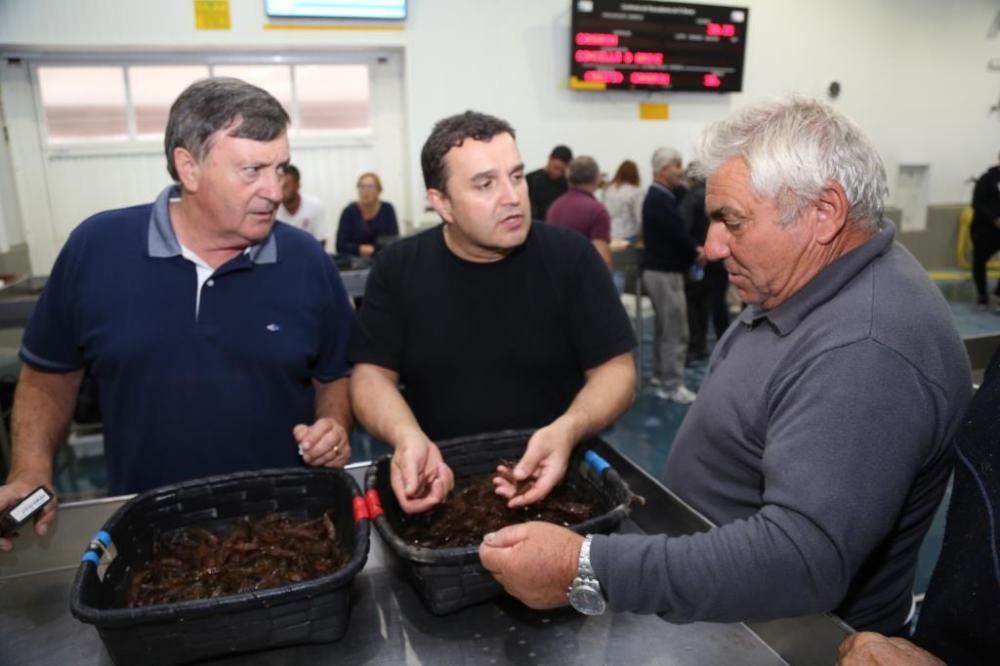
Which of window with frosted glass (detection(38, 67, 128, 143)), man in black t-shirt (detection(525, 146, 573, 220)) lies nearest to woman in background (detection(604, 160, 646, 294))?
man in black t-shirt (detection(525, 146, 573, 220))

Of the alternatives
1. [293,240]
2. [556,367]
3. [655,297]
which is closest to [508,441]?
[556,367]

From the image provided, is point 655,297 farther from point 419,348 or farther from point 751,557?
point 751,557

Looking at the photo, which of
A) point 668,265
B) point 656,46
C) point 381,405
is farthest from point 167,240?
point 656,46

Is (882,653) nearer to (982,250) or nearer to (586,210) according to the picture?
(586,210)

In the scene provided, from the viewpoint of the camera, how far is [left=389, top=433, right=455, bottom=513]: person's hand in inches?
47.9

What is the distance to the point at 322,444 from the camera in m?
1.40

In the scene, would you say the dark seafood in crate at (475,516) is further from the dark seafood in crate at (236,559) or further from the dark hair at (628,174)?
the dark hair at (628,174)

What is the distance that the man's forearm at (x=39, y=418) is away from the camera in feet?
4.68

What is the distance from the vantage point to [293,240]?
5.39 feet

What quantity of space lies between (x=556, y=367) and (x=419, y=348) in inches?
12.8

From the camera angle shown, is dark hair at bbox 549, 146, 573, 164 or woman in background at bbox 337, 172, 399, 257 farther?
dark hair at bbox 549, 146, 573, 164

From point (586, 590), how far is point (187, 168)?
3.85 ft

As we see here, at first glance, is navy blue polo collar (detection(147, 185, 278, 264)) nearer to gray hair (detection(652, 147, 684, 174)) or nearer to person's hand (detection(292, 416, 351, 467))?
person's hand (detection(292, 416, 351, 467))

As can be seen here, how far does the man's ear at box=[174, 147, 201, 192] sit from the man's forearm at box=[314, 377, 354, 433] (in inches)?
21.3
